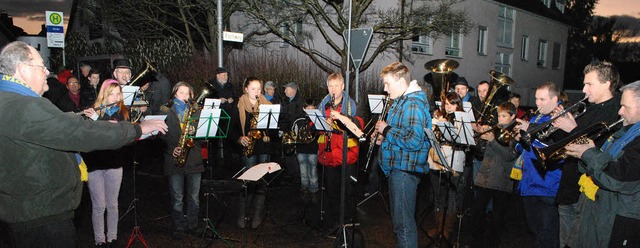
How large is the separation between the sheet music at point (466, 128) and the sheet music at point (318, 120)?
5.70 ft

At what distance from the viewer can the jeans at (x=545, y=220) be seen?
15.9 ft

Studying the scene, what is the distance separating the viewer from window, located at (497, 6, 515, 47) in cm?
2385

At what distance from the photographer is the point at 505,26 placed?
24391 mm

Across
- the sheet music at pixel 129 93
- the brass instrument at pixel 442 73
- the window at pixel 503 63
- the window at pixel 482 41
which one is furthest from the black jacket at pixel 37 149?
the window at pixel 503 63

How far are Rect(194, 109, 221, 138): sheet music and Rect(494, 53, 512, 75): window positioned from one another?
21.5 metres

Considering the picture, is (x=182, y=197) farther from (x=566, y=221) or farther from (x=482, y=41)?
(x=482, y=41)

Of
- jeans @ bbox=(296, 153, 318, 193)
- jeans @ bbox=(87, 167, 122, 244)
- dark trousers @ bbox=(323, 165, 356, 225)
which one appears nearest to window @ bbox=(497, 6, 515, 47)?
jeans @ bbox=(296, 153, 318, 193)

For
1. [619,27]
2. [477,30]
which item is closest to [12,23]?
[477,30]

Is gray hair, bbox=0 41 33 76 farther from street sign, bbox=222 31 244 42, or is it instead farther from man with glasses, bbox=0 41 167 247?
street sign, bbox=222 31 244 42

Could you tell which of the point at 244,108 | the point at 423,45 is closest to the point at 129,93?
the point at 244,108

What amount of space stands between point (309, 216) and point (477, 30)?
1745 centimetres

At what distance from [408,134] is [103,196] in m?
3.73

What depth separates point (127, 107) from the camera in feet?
18.0

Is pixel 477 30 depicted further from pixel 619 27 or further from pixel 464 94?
pixel 619 27
